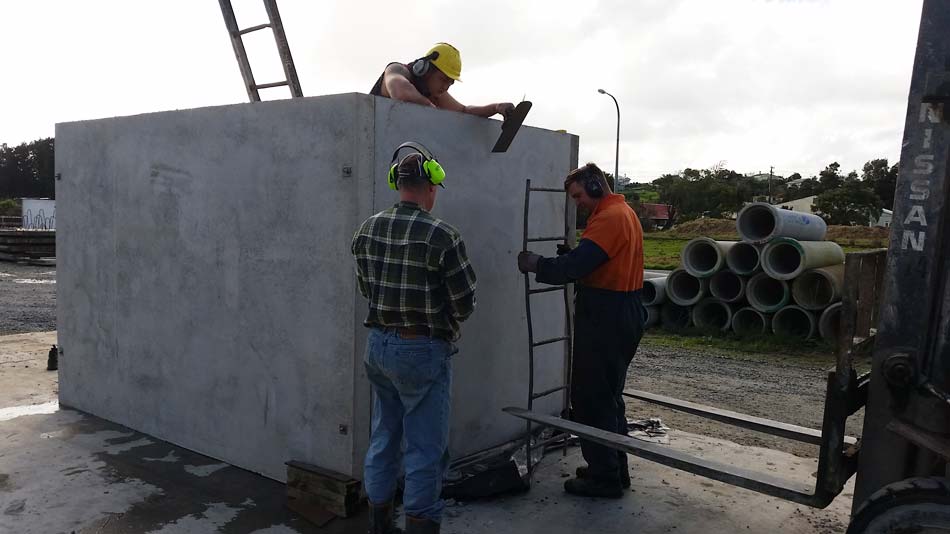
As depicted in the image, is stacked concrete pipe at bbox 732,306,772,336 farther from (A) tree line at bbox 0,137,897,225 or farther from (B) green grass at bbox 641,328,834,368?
(A) tree line at bbox 0,137,897,225

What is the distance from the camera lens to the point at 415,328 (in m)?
3.52

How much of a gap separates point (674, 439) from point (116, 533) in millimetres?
4035

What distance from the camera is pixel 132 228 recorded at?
544cm

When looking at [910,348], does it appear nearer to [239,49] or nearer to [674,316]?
[239,49]

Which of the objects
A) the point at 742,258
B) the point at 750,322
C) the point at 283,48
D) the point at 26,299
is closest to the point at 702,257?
the point at 742,258


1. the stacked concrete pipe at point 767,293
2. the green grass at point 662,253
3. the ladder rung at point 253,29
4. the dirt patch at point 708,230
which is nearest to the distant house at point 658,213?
the dirt patch at point 708,230

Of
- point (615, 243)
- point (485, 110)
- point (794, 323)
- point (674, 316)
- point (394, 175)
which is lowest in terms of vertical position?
point (674, 316)

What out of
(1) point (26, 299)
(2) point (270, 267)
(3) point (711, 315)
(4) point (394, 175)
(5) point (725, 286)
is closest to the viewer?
(4) point (394, 175)

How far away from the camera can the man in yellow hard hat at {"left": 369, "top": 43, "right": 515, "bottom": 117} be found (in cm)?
470

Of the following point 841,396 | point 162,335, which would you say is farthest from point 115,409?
point 841,396

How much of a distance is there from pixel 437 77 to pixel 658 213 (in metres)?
47.9

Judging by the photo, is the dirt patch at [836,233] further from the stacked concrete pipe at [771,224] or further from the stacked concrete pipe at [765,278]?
the stacked concrete pipe at [771,224]

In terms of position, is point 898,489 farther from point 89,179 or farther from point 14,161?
point 14,161

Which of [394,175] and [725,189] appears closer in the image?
[394,175]
